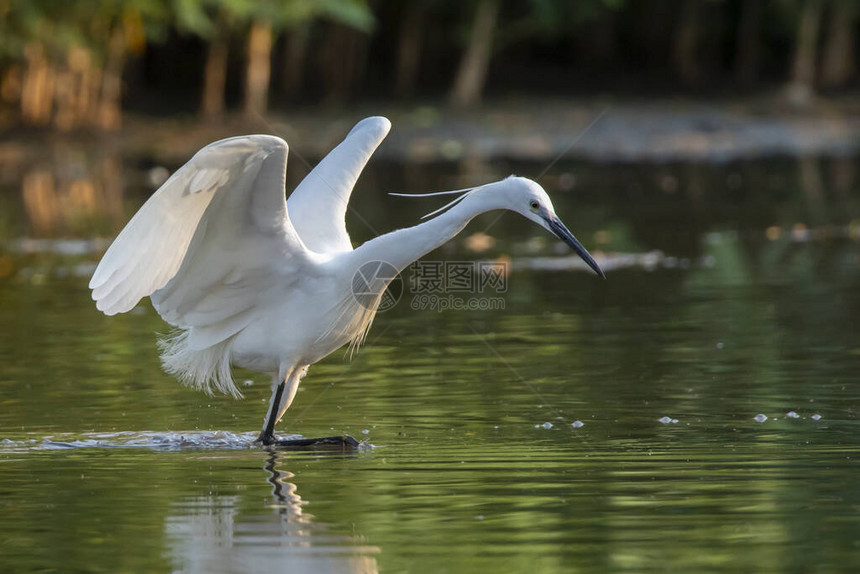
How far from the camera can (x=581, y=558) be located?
20.2 ft

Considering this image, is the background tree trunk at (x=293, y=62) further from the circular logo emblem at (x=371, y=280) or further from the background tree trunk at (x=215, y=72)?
the circular logo emblem at (x=371, y=280)

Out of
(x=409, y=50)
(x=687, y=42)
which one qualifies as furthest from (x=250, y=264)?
(x=687, y=42)

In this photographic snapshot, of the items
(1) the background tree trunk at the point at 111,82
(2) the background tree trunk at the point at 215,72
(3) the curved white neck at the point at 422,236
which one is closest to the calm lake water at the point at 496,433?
(3) the curved white neck at the point at 422,236

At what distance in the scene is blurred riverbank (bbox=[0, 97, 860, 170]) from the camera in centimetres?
3284

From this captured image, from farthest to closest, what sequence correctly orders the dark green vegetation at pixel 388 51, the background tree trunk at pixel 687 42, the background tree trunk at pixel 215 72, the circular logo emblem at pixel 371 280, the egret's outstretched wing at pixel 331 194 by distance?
the background tree trunk at pixel 687 42 < the background tree trunk at pixel 215 72 < the dark green vegetation at pixel 388 51 < the egret's outstretched wing at pixel 331 194 < the circular logo emblem at pixel 371 280

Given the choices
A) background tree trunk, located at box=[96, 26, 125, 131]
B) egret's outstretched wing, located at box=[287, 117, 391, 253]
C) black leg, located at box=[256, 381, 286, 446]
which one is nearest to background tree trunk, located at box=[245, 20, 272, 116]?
background tree trunk, located at box=[96, 26, 125, 131]

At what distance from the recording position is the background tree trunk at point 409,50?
137 feet

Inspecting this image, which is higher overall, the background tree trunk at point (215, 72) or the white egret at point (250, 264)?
the background tree trunk at point (215, 72)

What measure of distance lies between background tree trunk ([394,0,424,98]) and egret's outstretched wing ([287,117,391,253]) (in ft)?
102

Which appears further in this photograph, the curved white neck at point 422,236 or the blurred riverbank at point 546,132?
the blurred riverbank at point 546,132

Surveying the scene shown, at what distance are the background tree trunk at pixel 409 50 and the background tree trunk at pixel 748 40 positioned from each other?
8985mm

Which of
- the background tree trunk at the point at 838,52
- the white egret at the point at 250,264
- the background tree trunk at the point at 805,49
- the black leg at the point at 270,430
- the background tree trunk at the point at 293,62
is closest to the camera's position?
the white egret at the point at 250,264

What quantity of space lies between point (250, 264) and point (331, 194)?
48.7 inches

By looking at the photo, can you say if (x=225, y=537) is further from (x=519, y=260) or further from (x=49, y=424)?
(x=519, y=260)
